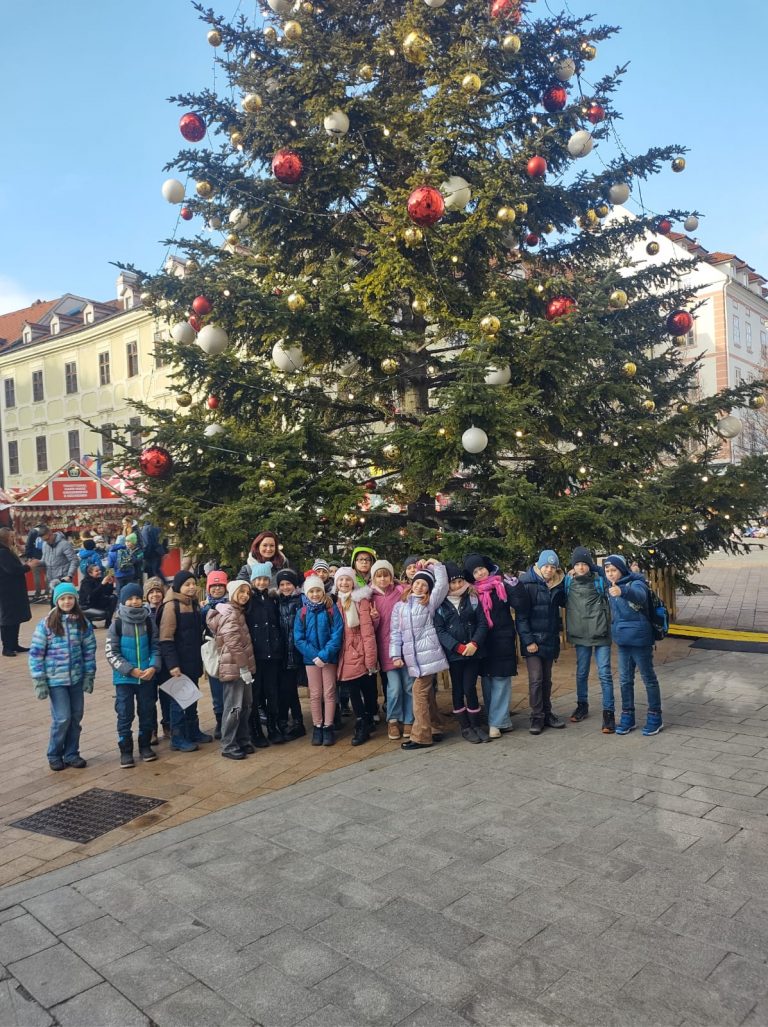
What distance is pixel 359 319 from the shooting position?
949cm

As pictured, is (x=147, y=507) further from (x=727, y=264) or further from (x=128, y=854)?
(x=727, y=264)

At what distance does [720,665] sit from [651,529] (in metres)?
2.20

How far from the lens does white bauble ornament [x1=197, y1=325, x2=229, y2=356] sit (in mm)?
8965

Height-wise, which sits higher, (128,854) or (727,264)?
(727,264)

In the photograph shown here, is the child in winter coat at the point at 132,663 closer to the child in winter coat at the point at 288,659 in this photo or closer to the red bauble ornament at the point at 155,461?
the child in winter coat at the point at 288,659

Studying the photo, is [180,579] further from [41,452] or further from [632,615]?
[41,452]

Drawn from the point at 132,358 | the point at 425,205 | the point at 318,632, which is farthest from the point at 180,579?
the point at 132,358

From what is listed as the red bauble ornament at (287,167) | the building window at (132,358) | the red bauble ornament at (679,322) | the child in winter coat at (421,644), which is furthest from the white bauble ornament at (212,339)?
the building window at (132,358)

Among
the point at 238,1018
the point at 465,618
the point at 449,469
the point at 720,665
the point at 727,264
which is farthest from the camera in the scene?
the point at 727,264

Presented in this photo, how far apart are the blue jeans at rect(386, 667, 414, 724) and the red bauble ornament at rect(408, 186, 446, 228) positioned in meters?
4.83

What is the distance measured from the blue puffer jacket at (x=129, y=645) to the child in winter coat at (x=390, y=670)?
7.06ft

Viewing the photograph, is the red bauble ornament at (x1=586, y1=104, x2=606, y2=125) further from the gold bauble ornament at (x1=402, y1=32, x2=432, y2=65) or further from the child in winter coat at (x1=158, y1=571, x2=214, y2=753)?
the child in winter coat at (x1=158, y1=571, x2=214, y2=753)

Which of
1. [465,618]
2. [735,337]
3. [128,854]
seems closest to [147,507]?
[465,618]

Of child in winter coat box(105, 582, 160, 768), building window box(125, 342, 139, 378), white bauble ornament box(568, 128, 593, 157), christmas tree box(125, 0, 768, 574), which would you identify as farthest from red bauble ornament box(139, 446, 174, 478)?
building window box(125, 342, 139, 378)
